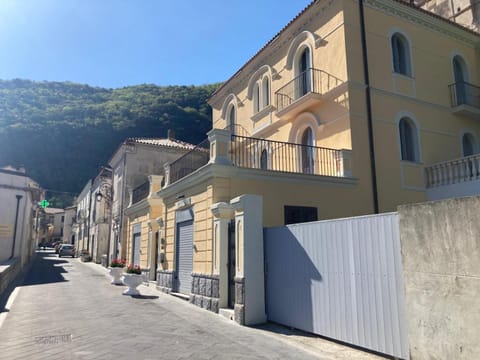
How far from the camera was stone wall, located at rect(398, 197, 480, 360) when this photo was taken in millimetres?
4211

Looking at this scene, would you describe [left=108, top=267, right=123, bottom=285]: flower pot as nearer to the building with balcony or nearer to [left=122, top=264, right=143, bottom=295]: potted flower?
[left=122, top=264, right=143, bottom=295]: potted flower

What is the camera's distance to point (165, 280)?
13852mm

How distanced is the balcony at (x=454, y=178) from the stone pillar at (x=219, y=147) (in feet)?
24.3

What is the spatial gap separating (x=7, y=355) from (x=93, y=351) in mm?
1229

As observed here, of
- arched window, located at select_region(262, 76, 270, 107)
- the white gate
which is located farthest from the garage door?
arched window, located at select_region(262, 76, 270, 107)

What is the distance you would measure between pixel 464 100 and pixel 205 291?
12321mm

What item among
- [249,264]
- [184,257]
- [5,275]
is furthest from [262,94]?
[5,275]

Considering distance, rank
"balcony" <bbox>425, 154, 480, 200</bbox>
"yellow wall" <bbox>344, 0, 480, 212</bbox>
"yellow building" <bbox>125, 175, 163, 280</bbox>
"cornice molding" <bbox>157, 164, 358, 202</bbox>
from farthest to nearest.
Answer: "yellow building" <bbox>125, 175, 163, 280</bbox> → "yellow wall" <bbox>344, 0, 480, 212</bbox> → "balcony" <bbox>425, 154, 480, 200</bbox> → "cornice molding" <bbox>157, 164, 358, 202</bbox>

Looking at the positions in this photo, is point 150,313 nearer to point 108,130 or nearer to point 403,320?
point 403,320

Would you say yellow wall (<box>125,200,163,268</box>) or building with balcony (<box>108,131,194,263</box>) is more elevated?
building with balcony (<box>108,131,194,263</box>)

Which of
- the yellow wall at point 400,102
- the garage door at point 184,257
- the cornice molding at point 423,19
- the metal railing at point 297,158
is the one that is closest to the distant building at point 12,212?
the garage door at point 184,257

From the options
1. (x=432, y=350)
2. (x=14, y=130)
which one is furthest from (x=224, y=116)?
(x=14, y=130)

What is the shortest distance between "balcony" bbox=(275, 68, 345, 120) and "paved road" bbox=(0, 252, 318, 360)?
306 inches

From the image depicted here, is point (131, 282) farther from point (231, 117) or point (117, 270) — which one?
point (231, 117)
